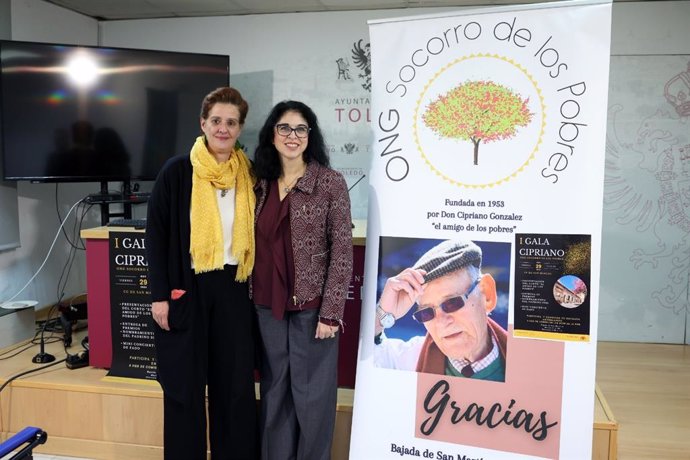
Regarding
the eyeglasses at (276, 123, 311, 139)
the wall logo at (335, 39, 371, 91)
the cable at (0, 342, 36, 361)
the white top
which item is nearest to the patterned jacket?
the eyeglasses at (276, 123, 311, 139)

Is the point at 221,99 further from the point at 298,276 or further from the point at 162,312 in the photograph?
the point at 162,312

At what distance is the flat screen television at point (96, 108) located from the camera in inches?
121

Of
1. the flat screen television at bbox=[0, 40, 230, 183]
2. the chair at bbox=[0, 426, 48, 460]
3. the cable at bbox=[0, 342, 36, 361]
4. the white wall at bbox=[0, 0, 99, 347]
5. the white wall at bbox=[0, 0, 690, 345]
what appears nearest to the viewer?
the chair at bbox=[0, 426, 48, 460]

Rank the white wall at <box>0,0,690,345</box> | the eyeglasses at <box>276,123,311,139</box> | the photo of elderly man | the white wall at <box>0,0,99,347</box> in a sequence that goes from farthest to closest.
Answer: the white wall at <box>0,0,690,345</box>
the white wall at <box>0,0,99,347</box>
the photo of elderly man
the eyeglasses at <box>276,123,311,139</box>

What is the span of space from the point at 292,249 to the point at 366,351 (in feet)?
1.68

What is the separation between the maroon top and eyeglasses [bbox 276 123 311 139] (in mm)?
197

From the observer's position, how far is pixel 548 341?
6.12ft

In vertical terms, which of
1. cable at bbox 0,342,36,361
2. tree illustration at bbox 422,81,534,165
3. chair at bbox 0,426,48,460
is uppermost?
tree illustration at bbox 422,81,534,165

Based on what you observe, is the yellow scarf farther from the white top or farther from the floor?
the floor

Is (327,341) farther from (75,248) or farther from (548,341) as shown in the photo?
(75,248)

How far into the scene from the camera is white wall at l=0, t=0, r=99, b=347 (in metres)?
3.31

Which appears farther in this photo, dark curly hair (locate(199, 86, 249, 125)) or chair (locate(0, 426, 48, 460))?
dark curly hair (locate(199, 86, 249, 125))

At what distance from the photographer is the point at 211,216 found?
6.06ft

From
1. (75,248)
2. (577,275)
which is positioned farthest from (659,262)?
(75,248)
